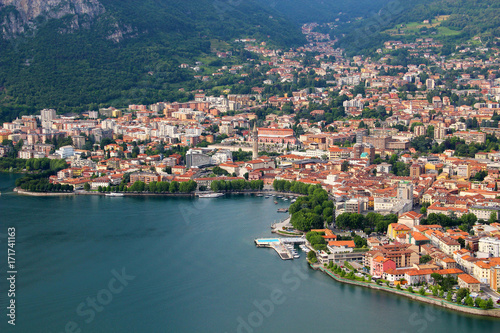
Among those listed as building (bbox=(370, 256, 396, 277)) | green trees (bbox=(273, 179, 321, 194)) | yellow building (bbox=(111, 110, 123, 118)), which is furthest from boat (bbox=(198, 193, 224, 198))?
yellow building (bbox=(111, 110, 123, 118))

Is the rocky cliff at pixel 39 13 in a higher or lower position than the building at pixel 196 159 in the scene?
higher

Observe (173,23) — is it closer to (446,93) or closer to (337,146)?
(446,93)

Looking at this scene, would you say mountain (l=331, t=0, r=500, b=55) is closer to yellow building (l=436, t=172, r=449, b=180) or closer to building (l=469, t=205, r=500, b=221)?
yellow building (l=436, t=172, r=449, b=180)

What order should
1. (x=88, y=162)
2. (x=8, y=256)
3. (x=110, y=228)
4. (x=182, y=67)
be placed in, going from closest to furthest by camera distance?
(x=8, y=256) < (x=110, y=228) < (x=88, y=162) < (x=182, y=67)

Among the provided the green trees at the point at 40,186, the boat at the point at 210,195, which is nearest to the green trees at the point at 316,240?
the boat at the point at 210,195

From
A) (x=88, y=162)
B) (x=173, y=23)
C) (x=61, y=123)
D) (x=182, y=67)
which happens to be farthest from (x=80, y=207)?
(x=173, y=23)

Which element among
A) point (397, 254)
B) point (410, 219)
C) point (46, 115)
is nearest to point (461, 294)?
point (397, 254)

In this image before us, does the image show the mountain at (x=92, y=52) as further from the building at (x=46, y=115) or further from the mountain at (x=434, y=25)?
the mountain at (x=434, y=25)
